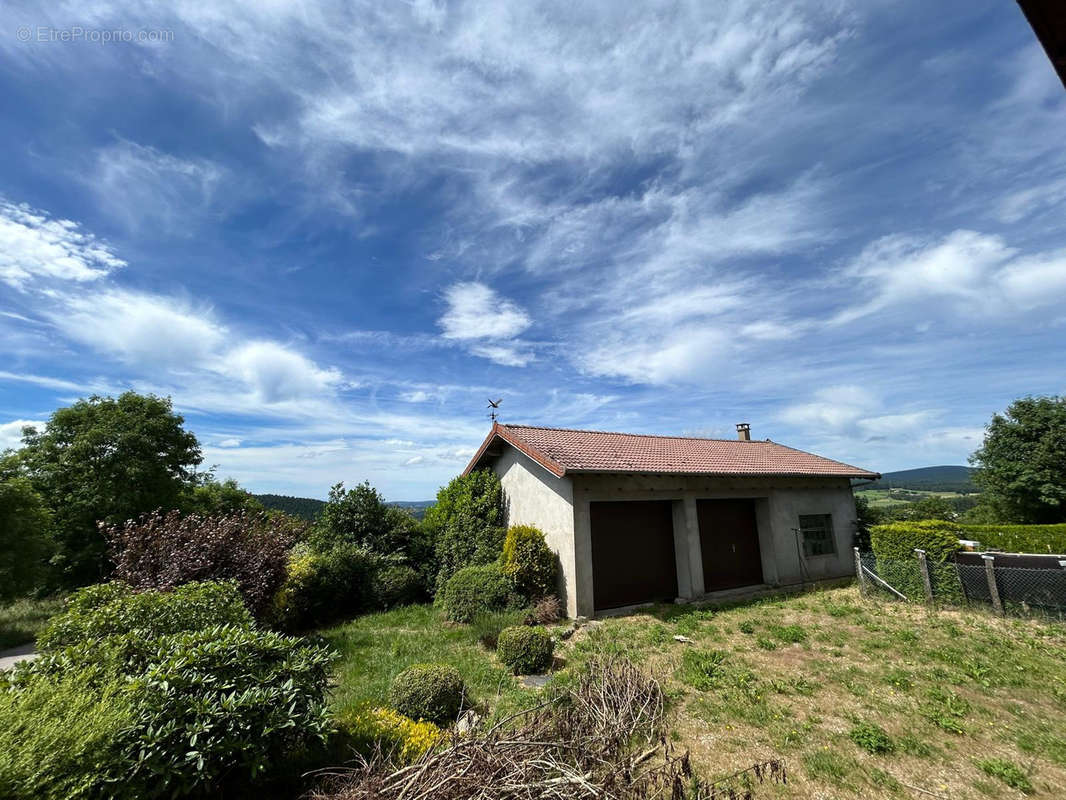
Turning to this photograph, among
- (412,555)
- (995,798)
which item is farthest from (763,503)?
(412,555)

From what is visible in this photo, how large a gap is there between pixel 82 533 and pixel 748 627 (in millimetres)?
25222

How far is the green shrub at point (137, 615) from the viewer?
14.6ft

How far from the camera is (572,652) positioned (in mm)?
8273

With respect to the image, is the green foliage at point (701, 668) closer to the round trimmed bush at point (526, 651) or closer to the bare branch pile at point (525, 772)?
the round trimmed bush at point (526, 651)

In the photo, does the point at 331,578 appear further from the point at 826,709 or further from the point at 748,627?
the point at 826,709

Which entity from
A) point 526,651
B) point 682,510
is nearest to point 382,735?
point 526,651

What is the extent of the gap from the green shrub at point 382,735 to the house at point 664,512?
20.0 ft

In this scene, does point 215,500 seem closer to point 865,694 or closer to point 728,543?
point 728,543

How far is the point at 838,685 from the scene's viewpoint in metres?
6.57

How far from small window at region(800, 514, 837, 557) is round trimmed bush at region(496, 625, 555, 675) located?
10968mm

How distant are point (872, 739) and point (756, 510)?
984cm

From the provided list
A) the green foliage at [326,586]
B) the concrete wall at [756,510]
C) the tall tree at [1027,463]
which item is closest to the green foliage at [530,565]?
the concrete wall at [756,510]

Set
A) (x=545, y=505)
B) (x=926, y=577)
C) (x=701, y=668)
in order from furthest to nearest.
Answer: (x=545, y=505), (x=926, y=577), (x=701, y=668)

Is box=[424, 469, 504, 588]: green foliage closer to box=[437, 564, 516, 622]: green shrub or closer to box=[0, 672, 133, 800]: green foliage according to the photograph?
box=[437, 564, 516, 622]: green shrub
